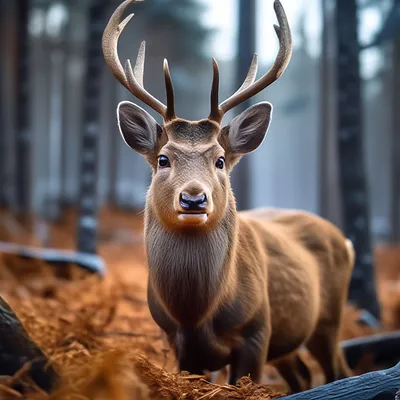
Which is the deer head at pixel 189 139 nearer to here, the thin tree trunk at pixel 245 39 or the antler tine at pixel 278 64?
the antler tine at pixel 278 64

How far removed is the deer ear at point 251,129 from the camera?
11.3ft

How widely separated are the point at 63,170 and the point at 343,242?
1452 centimetres

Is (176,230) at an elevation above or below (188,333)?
above

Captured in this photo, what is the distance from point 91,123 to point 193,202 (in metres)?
4.23

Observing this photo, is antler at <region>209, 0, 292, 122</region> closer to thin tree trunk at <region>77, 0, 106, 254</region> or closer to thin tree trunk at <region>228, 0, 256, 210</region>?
thin tree trunk at <region>228, 0, 256, 210</region>

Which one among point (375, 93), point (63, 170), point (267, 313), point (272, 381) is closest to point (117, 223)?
point (63, 170)

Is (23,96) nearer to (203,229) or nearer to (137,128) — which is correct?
(137,128)

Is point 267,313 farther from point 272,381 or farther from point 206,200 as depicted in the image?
point 272,381

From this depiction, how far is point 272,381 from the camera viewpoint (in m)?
4.92

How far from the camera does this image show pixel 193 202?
2.88 meters

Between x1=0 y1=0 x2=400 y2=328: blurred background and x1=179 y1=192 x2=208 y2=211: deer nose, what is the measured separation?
1578mm

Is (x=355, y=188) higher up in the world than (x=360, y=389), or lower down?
higher up

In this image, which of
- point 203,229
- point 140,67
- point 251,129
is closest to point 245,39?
point 251,129

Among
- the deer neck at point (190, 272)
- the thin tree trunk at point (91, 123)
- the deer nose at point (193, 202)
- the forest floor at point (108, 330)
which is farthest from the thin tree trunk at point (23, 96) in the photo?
the deer nose at point (193, 202)
